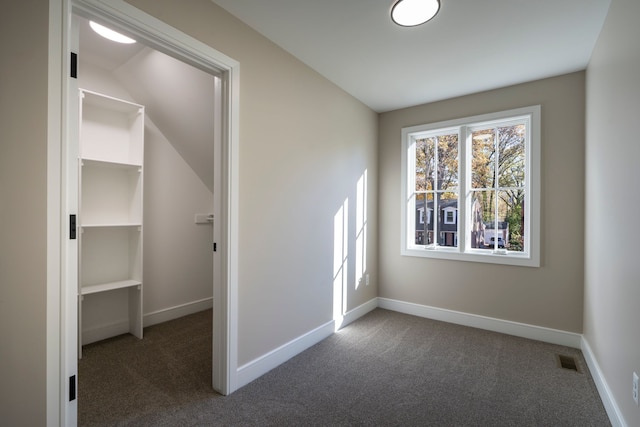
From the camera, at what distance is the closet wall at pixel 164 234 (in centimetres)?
293

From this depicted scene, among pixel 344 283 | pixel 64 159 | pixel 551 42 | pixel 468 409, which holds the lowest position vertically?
pixel 468 409

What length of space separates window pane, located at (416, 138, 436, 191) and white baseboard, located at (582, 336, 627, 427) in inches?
82.8

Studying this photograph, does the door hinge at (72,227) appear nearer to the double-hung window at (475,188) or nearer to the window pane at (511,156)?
the double-hung window at (475,188)

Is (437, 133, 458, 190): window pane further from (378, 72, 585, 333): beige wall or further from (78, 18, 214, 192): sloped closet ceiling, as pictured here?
(78, 18, 214, 192): sloped closet ceiling

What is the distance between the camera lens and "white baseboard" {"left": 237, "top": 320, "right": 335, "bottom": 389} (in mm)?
2161

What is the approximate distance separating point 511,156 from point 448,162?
0.63 m

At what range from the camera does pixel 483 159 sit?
337cm

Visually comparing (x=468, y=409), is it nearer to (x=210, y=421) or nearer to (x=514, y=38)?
(x=210, y=421)

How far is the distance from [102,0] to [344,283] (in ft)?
9.49

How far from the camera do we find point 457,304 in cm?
342

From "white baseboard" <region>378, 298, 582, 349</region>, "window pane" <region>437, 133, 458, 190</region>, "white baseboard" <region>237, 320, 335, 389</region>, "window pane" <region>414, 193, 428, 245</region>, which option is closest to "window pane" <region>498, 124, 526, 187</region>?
"window pane" <region>437, 133, 458, 190</region>

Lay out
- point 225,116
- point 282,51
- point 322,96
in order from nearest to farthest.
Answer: point 225,116 → point 282,51 → point 322,96

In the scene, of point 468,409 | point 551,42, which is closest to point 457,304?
point 468,409

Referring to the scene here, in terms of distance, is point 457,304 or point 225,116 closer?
point 225,116
